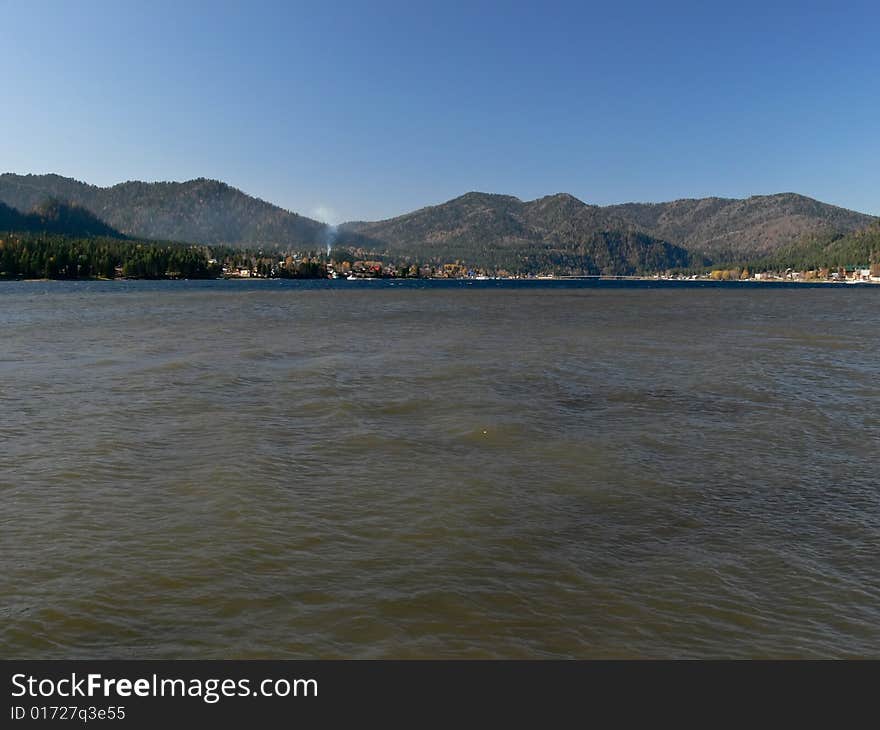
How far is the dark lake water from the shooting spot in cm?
959

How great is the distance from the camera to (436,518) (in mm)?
14023

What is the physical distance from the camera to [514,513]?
1441cm

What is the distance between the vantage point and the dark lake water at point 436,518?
9594mm
